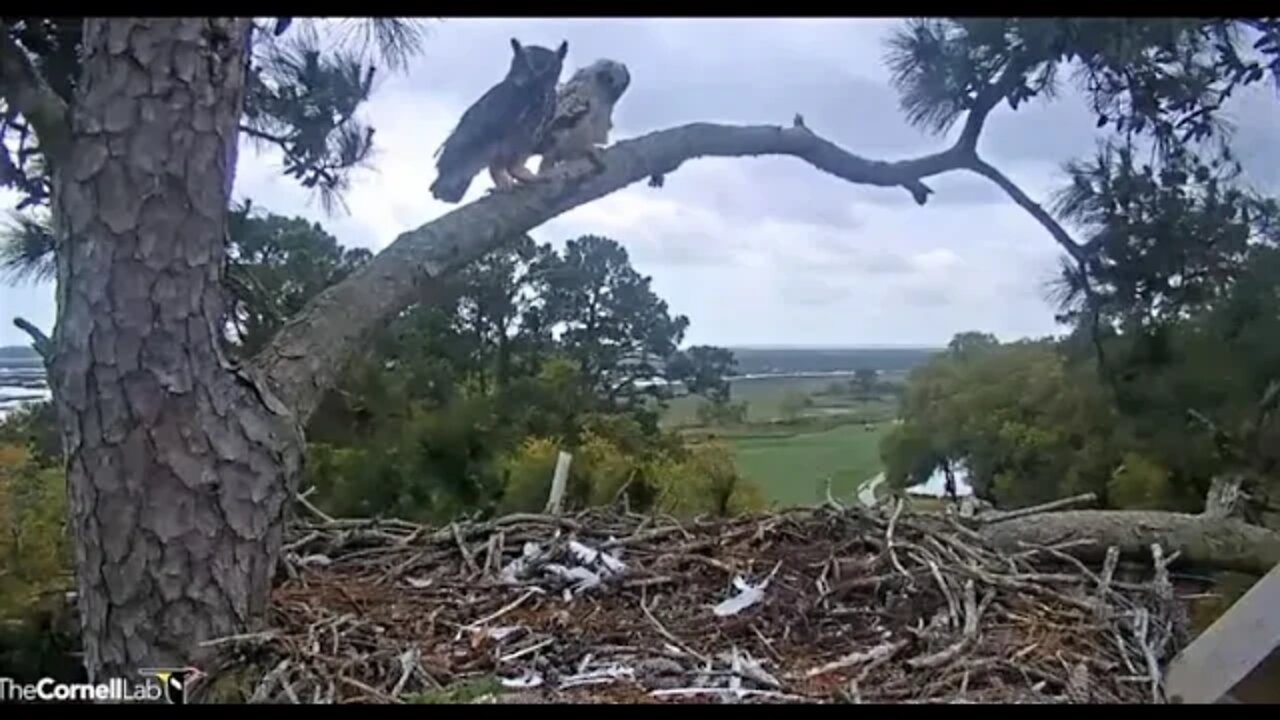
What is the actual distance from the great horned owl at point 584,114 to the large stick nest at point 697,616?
0.44 metres

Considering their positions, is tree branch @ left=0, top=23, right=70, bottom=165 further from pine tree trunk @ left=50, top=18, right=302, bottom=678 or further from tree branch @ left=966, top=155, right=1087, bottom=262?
tree branch @ left=966, top=155, right=1087, bottom=262

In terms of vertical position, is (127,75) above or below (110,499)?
above

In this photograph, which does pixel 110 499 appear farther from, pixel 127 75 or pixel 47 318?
Result: pixel 127 75

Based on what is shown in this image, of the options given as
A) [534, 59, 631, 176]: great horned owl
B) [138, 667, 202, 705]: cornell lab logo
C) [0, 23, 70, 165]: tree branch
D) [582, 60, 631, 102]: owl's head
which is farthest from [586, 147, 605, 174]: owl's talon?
[138, 667, 202, 705]: cornell lab logo

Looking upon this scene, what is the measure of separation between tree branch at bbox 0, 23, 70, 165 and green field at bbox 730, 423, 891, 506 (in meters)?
0.74

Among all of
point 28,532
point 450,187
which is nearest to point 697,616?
point 450,187

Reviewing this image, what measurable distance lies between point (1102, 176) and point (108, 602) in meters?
1.06

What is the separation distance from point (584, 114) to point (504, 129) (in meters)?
0.09

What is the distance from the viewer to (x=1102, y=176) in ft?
3.95

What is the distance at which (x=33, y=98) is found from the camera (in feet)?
3.33

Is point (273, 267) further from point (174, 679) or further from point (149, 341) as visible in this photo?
point (174, 679)

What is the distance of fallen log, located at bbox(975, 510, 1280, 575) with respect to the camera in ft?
4.08

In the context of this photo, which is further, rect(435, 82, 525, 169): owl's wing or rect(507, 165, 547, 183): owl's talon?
rect(507, 165, 547, 183): owl's talon
